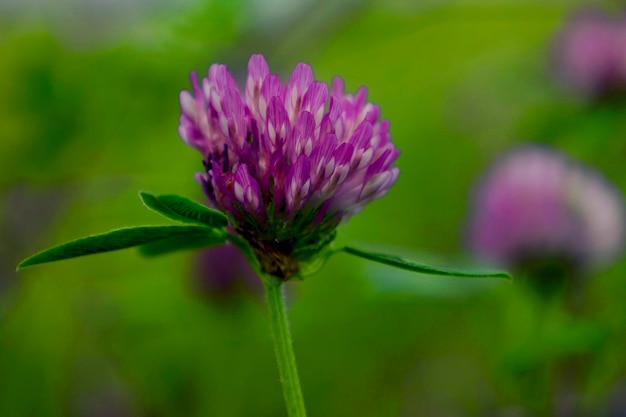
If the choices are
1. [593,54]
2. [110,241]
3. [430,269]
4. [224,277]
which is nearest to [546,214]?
[593,54]

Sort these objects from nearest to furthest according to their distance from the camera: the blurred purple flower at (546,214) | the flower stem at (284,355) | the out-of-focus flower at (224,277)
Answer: the flower stem at (284,355) → the blurred purple flower at (546,214) → the out-of-focus flower at (224,277)

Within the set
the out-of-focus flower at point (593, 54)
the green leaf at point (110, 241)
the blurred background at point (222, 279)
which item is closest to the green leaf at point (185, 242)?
the green leaf at point (110, 241)

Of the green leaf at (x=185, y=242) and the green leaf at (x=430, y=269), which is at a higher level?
the green leaf at (x=185, y=242)

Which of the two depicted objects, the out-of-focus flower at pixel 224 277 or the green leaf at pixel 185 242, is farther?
the out-of-focus flower at pixel 224 277

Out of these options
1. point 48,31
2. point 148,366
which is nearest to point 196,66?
point 48,31

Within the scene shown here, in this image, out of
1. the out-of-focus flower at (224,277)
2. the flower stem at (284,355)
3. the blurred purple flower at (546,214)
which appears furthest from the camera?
the out-of-focus flower at (224,277)

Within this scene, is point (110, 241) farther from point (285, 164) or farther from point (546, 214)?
point (546, 214)

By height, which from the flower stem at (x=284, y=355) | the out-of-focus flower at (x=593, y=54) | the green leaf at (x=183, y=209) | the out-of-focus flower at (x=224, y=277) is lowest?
the flower stem at (x=284, y=355)

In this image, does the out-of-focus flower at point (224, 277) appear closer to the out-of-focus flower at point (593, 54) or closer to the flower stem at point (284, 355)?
the out-of-focus flower at point (593, 54)
